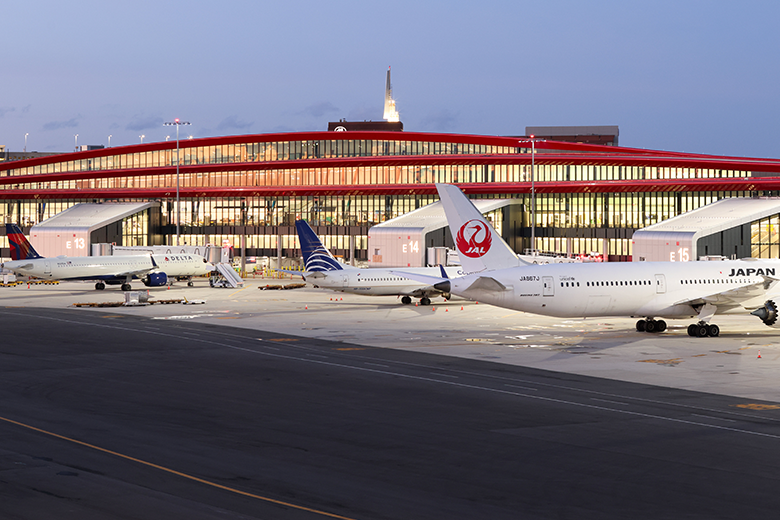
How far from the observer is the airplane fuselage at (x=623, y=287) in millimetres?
46531

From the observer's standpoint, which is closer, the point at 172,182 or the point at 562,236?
the point at 562,236

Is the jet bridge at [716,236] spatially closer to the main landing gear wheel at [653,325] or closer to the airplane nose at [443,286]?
the main landing gear wheel at [653,325]

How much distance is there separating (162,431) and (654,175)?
95.6m

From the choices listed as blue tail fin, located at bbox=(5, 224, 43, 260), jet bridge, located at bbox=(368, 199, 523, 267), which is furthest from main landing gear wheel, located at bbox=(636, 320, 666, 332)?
blue tail fin, located at bbox=(5, 224, 43, 260)

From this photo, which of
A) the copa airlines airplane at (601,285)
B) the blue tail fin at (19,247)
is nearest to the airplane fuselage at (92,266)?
the blue tail fin at (19,247)

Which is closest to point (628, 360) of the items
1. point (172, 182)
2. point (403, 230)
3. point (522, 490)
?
point (522, 490)

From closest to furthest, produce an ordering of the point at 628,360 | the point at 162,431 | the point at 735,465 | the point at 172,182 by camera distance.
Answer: the point at 735,465
the point at 162,431
the point at 628,360
the point at 172,182

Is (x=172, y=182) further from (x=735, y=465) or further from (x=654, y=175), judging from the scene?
(x=735, y=465)

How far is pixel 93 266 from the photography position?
3533 inches

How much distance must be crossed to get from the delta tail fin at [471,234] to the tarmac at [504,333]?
4249mm

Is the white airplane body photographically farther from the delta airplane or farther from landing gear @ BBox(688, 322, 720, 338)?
the delta airplane

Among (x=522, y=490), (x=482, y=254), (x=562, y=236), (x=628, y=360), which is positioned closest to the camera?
(x=522, y=490)

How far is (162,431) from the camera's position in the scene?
25.3 m

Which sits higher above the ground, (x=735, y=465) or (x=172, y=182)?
(x=172, y=182)
